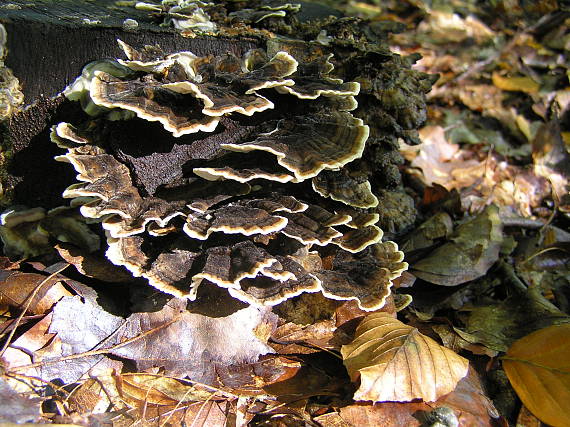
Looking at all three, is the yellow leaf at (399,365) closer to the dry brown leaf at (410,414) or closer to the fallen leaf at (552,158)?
the dry brown leaf at (410,414)

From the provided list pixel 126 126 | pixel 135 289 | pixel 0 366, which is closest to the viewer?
pixel 0 366

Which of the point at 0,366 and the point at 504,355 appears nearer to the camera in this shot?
the point at 0,366

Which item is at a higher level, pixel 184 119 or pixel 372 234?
pixel 184 119

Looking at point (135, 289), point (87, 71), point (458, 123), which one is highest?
point (87, 71)

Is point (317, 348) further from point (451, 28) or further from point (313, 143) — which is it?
point (451, 28)

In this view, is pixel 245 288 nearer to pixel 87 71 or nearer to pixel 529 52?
pixel 87 71

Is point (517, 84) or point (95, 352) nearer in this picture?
point (95, 352)

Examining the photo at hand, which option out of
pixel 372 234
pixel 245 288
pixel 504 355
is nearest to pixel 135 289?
pixel 245 288

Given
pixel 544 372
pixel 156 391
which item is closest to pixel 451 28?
pixel 544 372
